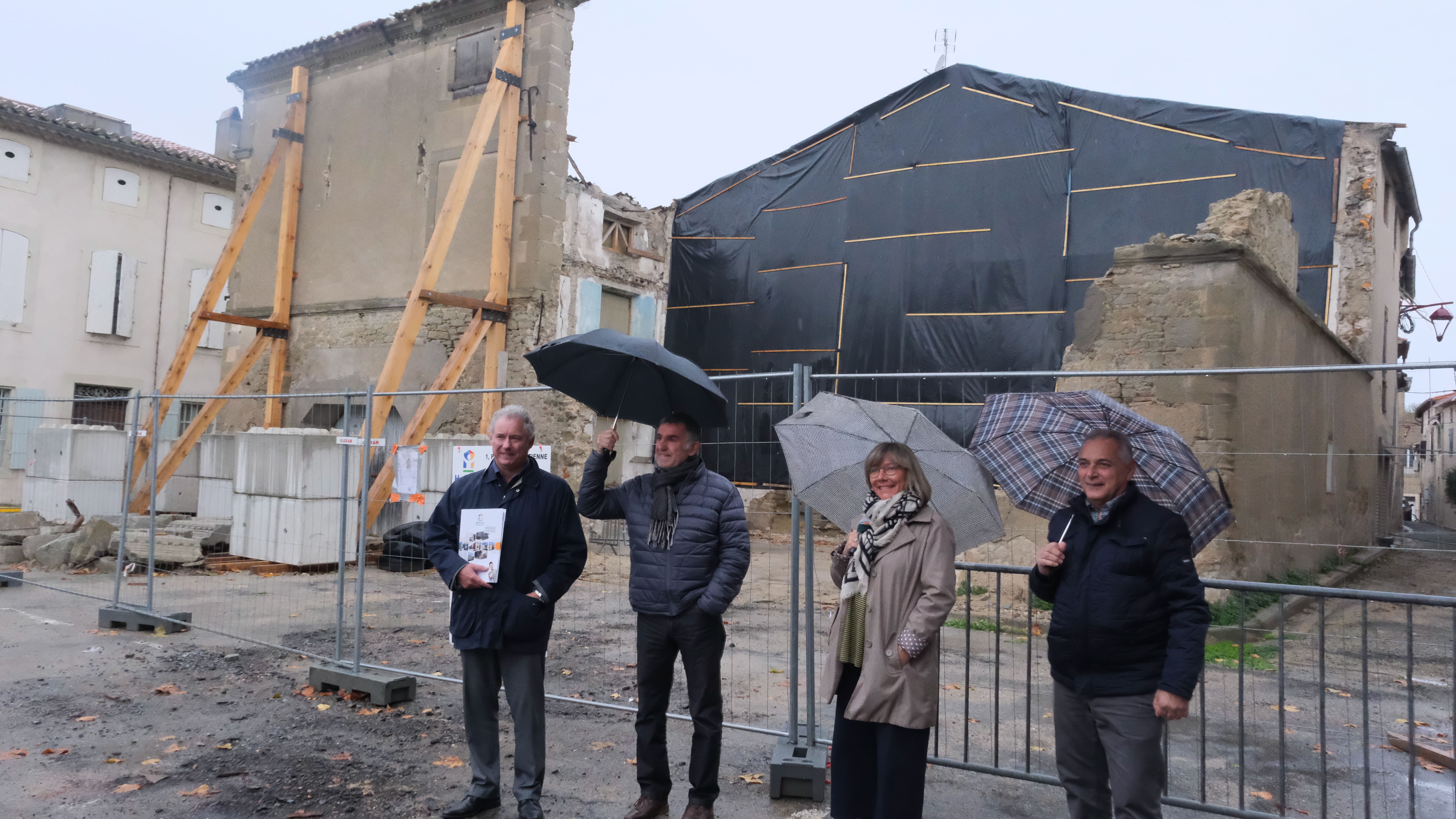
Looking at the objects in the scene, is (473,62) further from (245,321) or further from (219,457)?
(219,457)

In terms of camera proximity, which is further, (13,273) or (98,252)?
(98,252)

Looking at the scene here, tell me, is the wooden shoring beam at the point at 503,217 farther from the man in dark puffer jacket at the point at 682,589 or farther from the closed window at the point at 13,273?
the closed window at the point at 13,273

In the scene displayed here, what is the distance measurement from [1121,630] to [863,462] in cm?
115

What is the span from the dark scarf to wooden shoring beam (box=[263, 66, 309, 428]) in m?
15.8

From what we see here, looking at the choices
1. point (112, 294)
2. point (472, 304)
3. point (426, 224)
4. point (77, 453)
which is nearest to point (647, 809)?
point (472, 304)

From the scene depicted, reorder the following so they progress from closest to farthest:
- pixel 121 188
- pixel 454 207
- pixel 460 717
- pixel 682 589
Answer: pixel 682 589, pixel 460 717, pixel 454 207, pixel 121 188

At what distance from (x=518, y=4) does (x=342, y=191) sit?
5.38 meters

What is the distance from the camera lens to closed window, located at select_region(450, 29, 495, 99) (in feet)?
51.4

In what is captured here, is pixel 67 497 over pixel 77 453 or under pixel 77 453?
under

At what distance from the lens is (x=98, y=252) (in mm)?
22734

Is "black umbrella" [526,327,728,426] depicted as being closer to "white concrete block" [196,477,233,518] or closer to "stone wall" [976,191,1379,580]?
"stone wall" [976,191,1379,580]

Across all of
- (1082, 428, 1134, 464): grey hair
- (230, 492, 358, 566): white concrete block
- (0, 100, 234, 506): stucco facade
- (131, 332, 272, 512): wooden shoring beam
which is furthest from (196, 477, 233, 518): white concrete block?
(1082, 428, 1134, 464): grey hair

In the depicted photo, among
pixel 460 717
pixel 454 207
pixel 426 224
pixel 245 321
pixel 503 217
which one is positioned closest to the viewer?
pixel 460 717

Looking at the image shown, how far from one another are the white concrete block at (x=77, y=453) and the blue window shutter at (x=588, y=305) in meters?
7.16
